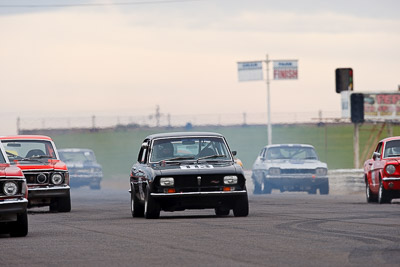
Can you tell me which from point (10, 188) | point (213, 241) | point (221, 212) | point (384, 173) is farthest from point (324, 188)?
point (213, 241)

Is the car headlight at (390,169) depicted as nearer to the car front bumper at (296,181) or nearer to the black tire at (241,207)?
the black tire at (241,207)

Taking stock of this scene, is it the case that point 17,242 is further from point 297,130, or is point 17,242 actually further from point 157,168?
point 297,130

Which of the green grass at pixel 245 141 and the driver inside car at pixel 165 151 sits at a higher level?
the driver inside car at pixel 165 151

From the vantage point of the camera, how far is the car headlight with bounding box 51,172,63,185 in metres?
22.5

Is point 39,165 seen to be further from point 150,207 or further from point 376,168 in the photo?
point 376,168

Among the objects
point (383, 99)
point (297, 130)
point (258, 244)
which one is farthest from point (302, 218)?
point (297, 130)

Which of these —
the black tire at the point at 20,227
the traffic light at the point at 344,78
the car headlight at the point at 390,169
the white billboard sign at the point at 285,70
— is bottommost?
the car headlight at the point at 390,169

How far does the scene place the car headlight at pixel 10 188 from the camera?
14492 millimetres

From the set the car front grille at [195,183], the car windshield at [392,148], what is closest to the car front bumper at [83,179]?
the car windshield at [392,148]

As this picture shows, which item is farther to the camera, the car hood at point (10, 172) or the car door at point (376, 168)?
the car door at point (376, 168)

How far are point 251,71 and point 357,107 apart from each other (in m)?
22.6

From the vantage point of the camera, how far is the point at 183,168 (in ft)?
60.2

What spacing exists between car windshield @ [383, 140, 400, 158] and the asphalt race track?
19.0 ft

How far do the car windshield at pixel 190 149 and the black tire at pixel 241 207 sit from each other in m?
1.00
